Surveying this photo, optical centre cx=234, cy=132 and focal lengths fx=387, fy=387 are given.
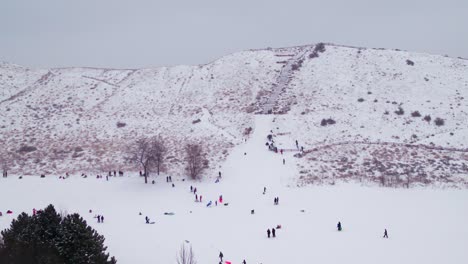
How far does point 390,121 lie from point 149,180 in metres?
35.5

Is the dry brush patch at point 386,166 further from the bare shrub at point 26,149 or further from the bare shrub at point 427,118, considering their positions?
the bare shrub at point 26,149

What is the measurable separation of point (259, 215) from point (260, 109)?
98.6ft

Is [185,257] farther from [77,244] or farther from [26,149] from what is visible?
[26,149]

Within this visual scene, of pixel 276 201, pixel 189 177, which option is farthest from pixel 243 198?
pixel 189 177

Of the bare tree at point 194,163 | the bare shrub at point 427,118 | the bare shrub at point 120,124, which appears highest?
the bare shrub at point 120,124

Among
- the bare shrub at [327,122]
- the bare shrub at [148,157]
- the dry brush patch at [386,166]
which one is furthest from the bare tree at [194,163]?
the bare shrub at [327,122]

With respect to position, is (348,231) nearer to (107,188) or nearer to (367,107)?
(107,188)

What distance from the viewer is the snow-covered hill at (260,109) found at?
4956 cm

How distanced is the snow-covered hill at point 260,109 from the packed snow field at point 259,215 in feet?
13.0

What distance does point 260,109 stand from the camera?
62.8 m

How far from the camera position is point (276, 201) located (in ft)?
122

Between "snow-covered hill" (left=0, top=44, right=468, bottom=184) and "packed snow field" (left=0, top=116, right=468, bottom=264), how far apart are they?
3956 mm

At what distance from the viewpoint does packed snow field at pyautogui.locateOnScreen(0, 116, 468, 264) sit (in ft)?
89.8

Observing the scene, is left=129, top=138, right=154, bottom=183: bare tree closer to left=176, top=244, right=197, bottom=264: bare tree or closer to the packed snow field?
the packed snow field
